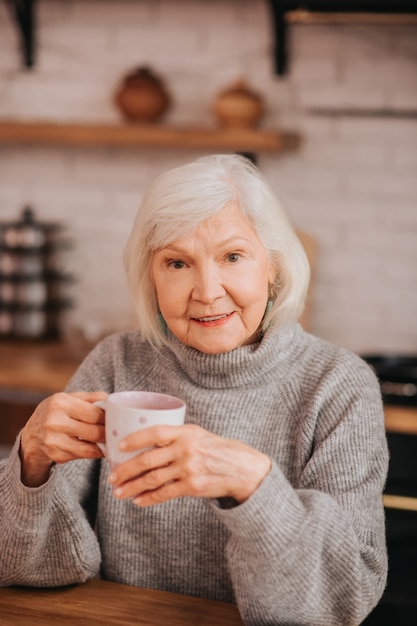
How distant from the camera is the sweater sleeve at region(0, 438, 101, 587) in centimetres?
124

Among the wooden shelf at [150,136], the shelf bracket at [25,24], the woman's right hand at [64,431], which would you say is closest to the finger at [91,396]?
the woman's right hand at [64,431]

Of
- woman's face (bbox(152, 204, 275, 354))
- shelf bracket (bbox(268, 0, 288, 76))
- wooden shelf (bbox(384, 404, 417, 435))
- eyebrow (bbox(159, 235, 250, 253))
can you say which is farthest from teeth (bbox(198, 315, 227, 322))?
shelf bracket (bbox(268, 0, 288, 76))

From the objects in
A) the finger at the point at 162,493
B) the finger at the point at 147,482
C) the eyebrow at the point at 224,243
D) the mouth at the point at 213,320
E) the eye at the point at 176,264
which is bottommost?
the finger at the point at 162,493

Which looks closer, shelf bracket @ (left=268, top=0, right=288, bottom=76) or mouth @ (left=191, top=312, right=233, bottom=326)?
mouth @ (left=191, top=312, right=233, bottom=326)

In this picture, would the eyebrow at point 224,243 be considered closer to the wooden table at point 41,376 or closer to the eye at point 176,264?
the eye at point 176,264

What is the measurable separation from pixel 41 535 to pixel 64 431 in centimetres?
23

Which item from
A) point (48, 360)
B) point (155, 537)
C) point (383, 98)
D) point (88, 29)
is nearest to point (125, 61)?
point (88, 29)

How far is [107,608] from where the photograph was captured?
1180 millimetres

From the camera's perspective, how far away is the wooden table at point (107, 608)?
3.74 feet

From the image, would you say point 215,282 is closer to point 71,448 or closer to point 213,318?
point 213,318

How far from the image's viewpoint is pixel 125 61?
300 cm

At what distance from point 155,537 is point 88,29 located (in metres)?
2.15

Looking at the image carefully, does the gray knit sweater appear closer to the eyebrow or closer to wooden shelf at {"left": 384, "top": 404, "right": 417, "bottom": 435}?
the eyebrow

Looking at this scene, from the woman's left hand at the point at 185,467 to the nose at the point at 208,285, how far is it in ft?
1.06
